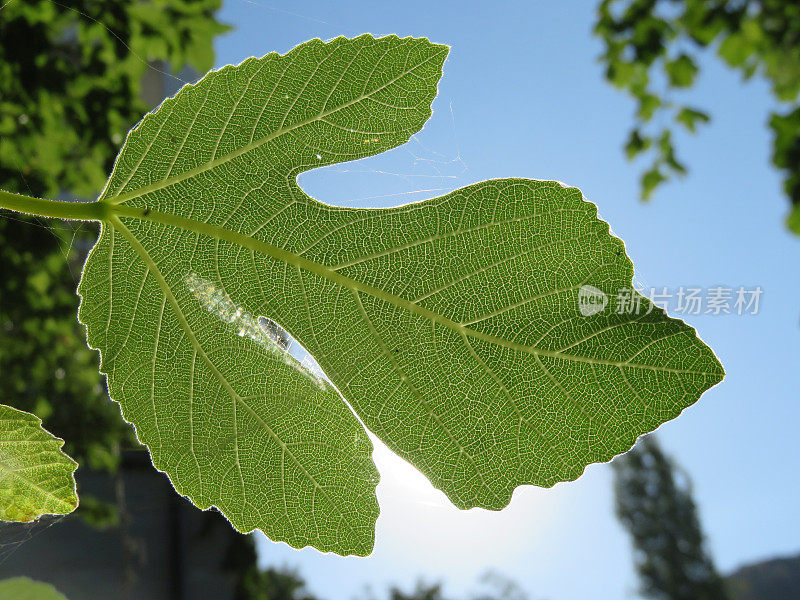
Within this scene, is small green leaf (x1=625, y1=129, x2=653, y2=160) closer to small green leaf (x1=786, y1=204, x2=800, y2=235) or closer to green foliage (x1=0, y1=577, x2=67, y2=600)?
small green leaf (x1=786, y1=204, x2=800, y2=235)

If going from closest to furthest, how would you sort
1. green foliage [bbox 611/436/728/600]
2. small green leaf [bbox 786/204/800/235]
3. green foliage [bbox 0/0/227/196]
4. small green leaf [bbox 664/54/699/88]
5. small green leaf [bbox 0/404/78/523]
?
small green leaf [bbox 0/404/78/523]
green foliage [bbox 0/0/227/196]
small green leaf [bbox 786/204/800/235]
small green leaf [bbox 664/54/699/88]
green foliage [bbox 611/436/728/600]

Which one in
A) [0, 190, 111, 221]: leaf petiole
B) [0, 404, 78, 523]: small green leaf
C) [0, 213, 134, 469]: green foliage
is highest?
[0, 213, 134, 469]: green foliage

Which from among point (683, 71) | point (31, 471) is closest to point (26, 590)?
point (31, 471)

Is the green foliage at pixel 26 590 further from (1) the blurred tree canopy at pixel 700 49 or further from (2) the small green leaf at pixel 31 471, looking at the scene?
(1) the blurred tree canopy at pixel 700 49

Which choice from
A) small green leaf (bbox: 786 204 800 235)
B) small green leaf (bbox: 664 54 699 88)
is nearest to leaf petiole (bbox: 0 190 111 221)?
small green leaf (bbox: 786 204 800 235)

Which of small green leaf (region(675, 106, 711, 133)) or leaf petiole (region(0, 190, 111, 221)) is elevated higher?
small green leaf (region(675, 106, 711, 133))

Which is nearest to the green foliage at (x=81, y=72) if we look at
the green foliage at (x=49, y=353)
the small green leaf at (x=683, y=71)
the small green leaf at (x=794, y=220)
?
the green foliage at (x=49, y=353)

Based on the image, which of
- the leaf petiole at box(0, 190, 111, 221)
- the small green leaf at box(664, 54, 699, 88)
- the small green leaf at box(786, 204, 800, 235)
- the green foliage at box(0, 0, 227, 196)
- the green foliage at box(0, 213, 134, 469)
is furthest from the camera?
the small green leaf at box(664, 54, 699, 88)
